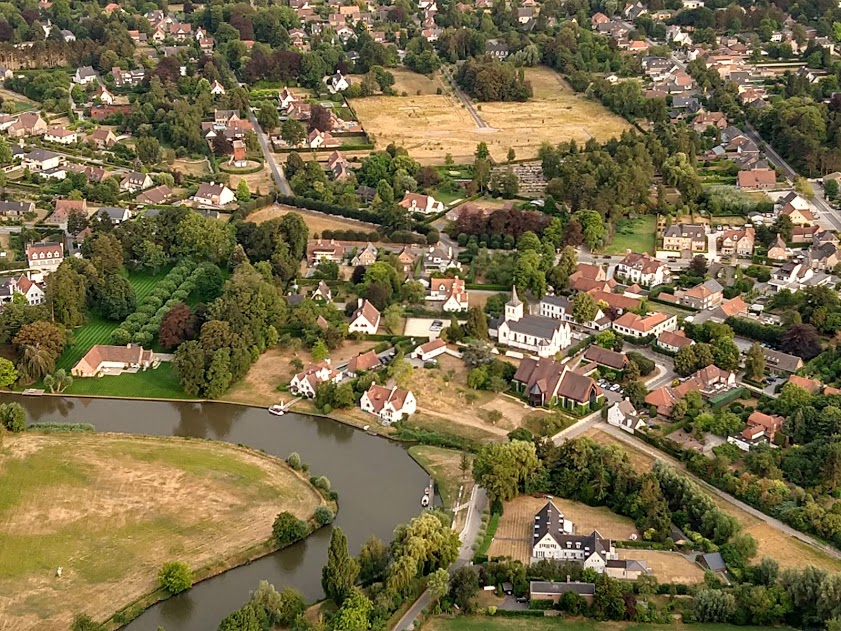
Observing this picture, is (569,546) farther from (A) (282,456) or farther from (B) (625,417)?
(A) (282,456)

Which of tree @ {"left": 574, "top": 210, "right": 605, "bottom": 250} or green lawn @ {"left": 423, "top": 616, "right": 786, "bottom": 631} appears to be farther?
tree @ {"left": 574, "top": 210, "right": 605, "bottom": 250}

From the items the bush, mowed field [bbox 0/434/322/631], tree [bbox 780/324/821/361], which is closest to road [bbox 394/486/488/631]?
the bush

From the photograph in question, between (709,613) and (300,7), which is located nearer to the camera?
(709,613)

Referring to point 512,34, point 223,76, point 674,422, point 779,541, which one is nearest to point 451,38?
point 512,34

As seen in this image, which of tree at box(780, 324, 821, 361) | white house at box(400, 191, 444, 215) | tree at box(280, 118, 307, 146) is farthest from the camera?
tree at box(280, 118, 307, 146)

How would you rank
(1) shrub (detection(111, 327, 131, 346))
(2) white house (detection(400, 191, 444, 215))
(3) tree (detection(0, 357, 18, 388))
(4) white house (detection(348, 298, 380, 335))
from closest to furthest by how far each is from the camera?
1. (3) tree (detection(0, 357, 18, 388))
2. (1) shrub (detection(111, 327, 131, 346))
3. (4) white house (detection(348, 298, 380, 335))
4. (2) white house (detection(400, 191, 444, 215))

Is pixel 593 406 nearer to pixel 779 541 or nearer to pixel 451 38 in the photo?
pixel 779 541

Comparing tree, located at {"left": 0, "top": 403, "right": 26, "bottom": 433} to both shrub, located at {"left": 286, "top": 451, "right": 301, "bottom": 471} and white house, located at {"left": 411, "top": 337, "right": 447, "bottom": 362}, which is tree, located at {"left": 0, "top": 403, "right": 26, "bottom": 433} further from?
white house, located at {"left": 411, "top": 337, "right": 447, "bottom": 362}
